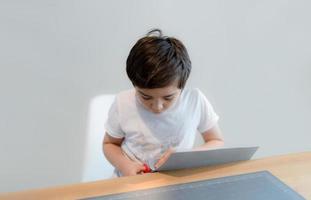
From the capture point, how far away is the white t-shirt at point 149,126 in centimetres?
94

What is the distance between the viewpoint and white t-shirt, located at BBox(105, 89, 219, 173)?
37.0 inches

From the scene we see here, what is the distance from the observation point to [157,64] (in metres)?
0.76

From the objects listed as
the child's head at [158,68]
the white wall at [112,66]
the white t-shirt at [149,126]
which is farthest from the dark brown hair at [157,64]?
the white wall at [112,66]

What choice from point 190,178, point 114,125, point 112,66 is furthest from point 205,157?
point 112,66

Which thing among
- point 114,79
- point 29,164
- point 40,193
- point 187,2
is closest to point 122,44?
point 114,79

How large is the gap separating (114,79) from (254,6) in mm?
651

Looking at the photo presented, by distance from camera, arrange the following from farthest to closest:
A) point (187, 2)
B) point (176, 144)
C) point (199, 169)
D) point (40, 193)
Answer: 1. point (187, 2)
2. point (176, 144)
3. point (199, 169)
4. point (40, 193)

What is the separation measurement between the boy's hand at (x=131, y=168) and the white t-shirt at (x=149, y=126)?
6 centimetres

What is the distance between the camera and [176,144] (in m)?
0.96

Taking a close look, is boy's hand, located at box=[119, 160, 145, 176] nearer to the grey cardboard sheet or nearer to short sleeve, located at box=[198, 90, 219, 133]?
the grey cardboard sheet

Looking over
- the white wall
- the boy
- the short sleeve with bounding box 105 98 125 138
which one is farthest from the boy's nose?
the white wall

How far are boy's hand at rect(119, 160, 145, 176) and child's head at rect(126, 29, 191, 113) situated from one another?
0.54 ft

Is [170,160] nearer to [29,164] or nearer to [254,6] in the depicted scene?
[29,164]

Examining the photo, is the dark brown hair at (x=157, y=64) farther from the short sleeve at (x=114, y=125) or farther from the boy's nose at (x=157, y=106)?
the short sleeve at (x=114, y=125)
